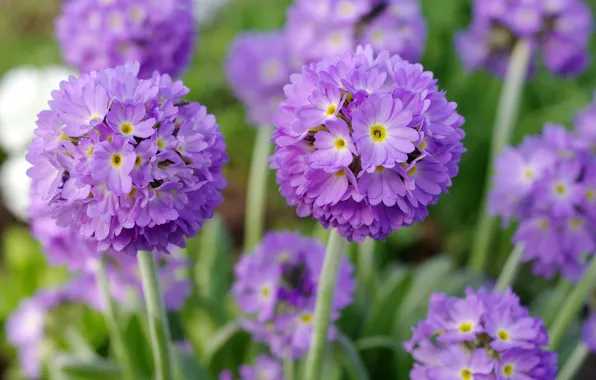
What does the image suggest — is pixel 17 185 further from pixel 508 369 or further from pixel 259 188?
pixel 508 369

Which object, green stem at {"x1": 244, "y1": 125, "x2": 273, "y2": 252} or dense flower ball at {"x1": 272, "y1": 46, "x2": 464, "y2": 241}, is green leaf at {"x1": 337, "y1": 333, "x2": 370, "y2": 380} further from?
green stem at {"x1": 244, "y1": 125, "x2": 273, "y2": 252}

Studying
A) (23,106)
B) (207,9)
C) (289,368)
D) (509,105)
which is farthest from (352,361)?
(207,9)

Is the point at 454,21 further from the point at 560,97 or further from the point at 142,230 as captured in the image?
the point at 142,230

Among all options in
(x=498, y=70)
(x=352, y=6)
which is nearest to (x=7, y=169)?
(x=352, y=6)

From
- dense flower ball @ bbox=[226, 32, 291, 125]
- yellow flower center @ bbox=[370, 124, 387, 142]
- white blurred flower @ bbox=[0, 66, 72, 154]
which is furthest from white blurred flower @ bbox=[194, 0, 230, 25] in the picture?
yellow flower center @ bbox=[370, 124, 387, 142]

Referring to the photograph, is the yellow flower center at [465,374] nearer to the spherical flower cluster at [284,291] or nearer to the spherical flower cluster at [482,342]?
the spherical flower cluster at [482,342]

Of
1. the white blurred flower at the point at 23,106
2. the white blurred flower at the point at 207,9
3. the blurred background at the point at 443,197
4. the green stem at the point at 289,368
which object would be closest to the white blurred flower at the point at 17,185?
the blurred background at the point at 443,197
